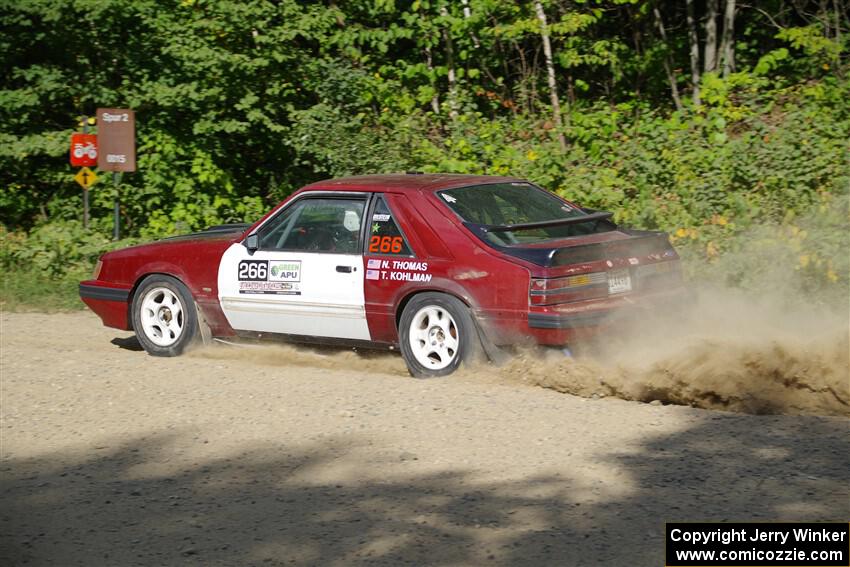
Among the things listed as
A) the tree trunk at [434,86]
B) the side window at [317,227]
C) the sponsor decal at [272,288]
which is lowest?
the sponsor decal at [272,288]

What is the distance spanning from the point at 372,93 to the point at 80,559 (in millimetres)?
11850

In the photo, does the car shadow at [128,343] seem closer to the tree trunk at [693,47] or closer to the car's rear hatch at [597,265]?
the car's rear hatch at [597,265]

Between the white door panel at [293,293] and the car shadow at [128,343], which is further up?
the white door panel at [293,293]

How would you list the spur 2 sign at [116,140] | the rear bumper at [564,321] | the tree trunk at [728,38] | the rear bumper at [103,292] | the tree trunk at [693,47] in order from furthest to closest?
the tree trunk at [693,47]
the tree trunk at [728,38]
the spur 2 sign at [116,140]
the rear bumper at [103,292]
the rear bumper at [564,321]

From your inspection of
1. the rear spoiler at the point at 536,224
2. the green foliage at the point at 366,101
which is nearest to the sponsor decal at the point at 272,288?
the rear spoiler at the point at 536,224

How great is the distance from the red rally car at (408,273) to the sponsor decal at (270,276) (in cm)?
1

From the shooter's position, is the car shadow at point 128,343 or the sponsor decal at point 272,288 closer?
the sponsor decal at point 272,288

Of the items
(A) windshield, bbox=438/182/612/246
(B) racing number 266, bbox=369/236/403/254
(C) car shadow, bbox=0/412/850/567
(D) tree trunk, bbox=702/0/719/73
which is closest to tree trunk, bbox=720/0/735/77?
(D) tree trunk, bbox=702/0/719/73

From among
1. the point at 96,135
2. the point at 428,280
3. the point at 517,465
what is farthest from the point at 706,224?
the point at 96,135

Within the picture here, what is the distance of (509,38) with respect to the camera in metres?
16.0

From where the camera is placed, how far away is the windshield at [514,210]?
8086 mm

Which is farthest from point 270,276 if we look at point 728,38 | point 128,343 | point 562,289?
point 728,38

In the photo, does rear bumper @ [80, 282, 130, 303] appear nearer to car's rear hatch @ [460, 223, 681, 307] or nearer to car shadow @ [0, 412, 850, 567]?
car shadow @ [0, 412, 850, 567]

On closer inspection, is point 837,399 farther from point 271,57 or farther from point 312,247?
point 271,57
